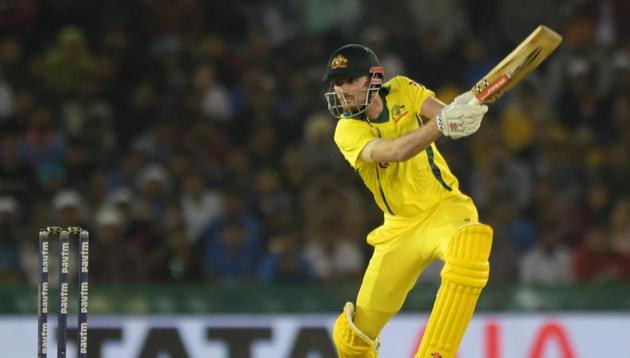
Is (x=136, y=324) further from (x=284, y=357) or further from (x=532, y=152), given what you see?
(x=532, y=152)

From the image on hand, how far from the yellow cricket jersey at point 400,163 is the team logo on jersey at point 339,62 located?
10.7 inches

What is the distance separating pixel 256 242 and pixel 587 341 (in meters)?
2.39

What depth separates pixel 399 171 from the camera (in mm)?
6363

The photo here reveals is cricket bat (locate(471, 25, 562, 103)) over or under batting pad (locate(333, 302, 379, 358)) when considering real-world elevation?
over

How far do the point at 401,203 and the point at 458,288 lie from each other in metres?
0.62

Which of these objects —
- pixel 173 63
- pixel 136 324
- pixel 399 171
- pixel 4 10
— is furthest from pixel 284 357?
pixel 4 10

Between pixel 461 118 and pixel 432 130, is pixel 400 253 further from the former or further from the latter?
pixel 461 118

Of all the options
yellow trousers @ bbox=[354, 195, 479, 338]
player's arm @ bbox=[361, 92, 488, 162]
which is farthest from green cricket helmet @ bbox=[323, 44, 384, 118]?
yellow trousers @ bbox=[354, 195, 479, 338]

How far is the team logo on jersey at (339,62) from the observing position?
20.2 ft

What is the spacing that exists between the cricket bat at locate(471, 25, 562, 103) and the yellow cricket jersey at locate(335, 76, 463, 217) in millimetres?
704

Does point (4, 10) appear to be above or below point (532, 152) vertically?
above

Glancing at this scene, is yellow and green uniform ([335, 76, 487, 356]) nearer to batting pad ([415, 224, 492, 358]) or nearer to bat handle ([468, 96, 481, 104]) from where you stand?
batting pad ([415, 224, 492, 358])

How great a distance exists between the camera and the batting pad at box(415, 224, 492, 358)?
5957 millimetres

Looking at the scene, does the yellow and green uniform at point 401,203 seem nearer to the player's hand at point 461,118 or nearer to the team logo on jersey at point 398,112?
the team logo on jersey at point 398,112
